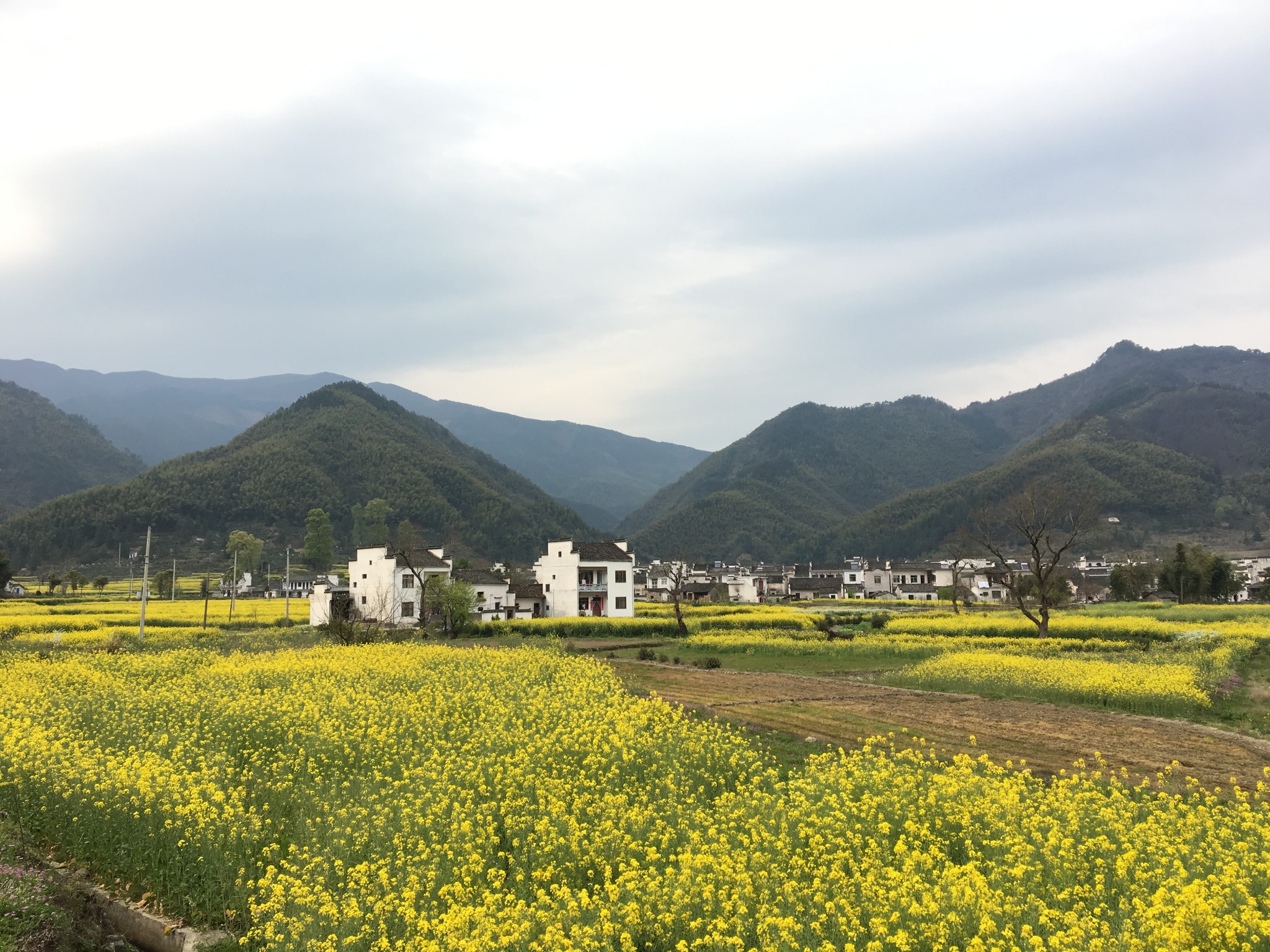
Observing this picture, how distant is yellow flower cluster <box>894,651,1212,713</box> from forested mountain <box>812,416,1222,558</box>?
112 metres

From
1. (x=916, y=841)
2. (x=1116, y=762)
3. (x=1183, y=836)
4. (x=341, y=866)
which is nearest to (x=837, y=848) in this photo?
(x=916, y=841)

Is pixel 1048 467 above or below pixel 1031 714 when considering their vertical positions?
above

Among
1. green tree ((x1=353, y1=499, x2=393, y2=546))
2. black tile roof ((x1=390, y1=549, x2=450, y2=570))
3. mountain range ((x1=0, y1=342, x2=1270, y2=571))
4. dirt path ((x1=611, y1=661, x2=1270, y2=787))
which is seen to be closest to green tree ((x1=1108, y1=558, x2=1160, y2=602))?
mountain range ((x1=0, y1=342, x2=1270, y2=571))

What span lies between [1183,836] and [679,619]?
130 feet

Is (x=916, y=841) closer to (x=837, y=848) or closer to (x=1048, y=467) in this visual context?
(x=837, y=848)

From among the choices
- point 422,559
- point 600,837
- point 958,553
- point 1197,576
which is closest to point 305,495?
point 422,559

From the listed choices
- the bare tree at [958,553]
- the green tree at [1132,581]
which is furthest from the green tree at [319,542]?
the green tree at [1132,581]

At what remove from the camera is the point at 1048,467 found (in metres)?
148

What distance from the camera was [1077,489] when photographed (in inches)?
5236

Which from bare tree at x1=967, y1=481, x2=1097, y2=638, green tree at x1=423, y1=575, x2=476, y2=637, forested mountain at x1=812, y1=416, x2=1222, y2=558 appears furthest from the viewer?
forested mountain at x1=812, y1=416, x2=1222, y2=558

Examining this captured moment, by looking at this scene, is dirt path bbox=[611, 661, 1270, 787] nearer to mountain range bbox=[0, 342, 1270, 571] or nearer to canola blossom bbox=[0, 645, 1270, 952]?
canola blossom bbox=[0, 645, 1270, 952]

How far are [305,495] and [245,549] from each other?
109 feet

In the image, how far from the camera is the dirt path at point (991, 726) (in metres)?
15.2

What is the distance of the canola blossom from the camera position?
663cm
